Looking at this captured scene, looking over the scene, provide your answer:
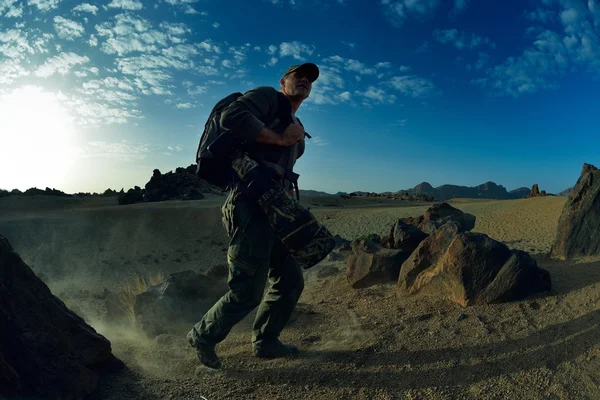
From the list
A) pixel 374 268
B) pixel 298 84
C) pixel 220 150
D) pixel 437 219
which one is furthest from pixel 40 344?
pixel 437 219

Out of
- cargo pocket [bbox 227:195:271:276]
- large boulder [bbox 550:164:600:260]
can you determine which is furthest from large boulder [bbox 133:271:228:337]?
large boulder [bbox 550:164:600:260]

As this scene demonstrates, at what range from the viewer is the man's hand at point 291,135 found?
3293 mm

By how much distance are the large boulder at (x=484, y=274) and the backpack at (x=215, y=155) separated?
2.60 m

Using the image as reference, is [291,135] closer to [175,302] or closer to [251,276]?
[251,276]

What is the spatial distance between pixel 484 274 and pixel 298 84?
8.74ft

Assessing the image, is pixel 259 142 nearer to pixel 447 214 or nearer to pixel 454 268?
pixel 454 268

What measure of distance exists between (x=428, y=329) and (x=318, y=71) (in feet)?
7.99

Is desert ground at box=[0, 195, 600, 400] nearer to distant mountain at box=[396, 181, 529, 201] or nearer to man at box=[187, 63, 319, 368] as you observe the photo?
man at box=[187, 63, 319, 368]

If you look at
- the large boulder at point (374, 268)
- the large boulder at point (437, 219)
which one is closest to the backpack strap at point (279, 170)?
the large boulder at point (374, 268)

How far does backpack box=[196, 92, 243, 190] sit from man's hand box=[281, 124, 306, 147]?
0.37m

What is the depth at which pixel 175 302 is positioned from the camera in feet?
18.5

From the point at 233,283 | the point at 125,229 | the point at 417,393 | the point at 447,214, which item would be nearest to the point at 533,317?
the point at 417,393

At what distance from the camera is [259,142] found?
3301 mm

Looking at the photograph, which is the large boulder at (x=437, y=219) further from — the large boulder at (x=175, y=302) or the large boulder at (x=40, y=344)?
the large boulder at (x=40, y=344)
